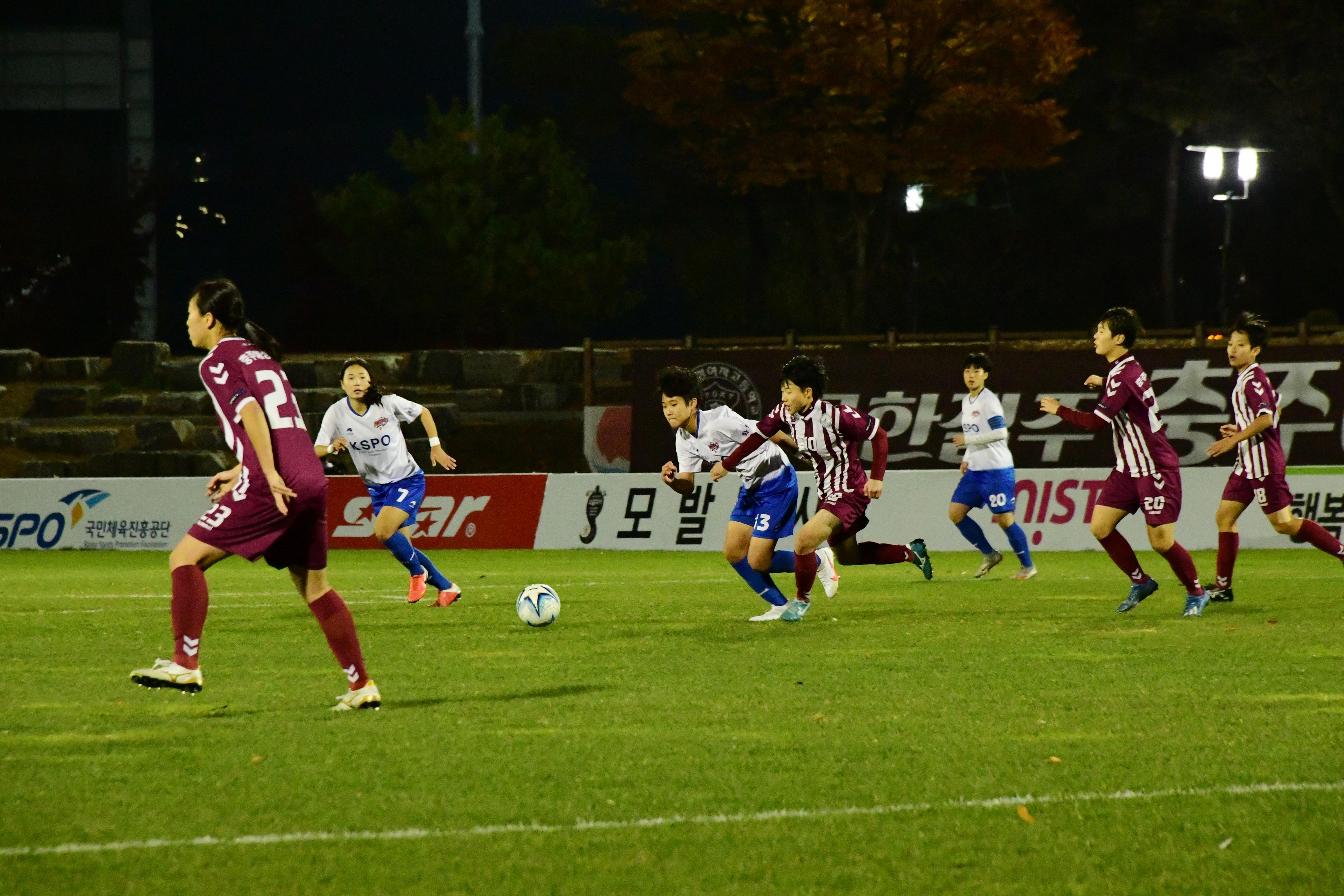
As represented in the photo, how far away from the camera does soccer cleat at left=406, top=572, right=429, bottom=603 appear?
1327 cm

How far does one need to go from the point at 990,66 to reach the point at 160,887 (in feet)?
96.9

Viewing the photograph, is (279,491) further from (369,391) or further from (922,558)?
(922,558)

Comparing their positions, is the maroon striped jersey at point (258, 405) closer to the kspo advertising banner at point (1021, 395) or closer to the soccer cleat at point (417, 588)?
the soccer cleat at point (417, 588)

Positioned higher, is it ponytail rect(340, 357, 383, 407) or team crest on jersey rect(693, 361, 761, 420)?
ponytail rect(340, 357, 383, 407)

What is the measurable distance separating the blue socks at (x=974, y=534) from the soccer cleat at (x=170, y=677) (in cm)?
1000

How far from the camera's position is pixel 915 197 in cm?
3372

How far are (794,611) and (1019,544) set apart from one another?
495cm

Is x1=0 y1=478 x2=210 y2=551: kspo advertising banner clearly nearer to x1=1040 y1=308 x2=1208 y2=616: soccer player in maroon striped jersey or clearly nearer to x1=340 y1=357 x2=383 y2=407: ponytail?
x1=340 y1=357 x2=383 y2=407: ponytail

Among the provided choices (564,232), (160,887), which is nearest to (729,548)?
(160,887)

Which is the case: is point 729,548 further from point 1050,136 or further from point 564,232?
point 564,232

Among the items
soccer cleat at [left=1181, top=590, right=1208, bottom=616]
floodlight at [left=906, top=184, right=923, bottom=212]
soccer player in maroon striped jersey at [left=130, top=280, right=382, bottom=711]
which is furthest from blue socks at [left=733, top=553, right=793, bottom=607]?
floodlight at [left=906, top=184, right=923, bottom=212]

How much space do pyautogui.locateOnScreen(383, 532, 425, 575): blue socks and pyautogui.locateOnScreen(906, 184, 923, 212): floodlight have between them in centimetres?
2221

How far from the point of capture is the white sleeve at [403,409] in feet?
44.8

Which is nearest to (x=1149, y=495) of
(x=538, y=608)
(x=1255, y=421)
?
(x=1255, y=421)
